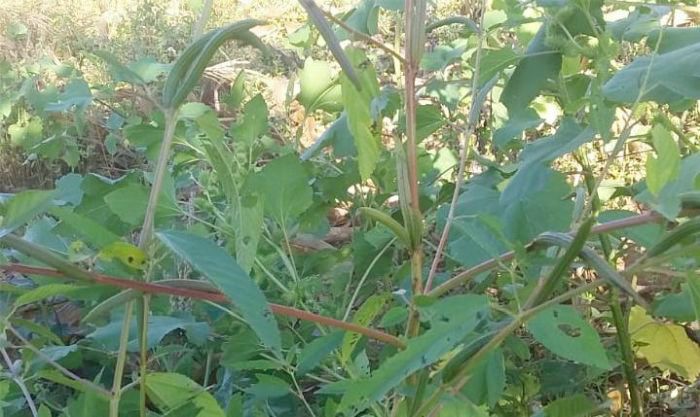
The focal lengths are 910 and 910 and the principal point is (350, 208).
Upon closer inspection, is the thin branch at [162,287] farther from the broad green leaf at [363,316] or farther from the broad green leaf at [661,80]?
the broad green leaf at [661,80]

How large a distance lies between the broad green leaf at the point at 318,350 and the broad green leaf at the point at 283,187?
141 mm

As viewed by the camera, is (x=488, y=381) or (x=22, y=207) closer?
(x=22, y=207)

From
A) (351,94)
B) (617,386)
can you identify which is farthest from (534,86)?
(617,386)

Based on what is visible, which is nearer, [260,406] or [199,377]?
[260,406]

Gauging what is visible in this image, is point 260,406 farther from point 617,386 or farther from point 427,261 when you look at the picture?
point 617,386

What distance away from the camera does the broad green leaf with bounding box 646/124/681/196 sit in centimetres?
56

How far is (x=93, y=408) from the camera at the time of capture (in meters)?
0.80

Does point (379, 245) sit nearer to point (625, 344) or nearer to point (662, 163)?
point (625, 344)

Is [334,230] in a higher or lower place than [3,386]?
lower

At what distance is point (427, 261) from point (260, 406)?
Answer: 39cm

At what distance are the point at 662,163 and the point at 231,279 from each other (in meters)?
0.28

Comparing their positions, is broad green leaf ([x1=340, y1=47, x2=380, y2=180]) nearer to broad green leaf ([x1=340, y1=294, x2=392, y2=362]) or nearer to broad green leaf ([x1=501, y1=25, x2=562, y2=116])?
broad green leaf ([x1=340, y1=294, x2=392, y2=362])

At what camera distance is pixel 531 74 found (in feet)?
2.83

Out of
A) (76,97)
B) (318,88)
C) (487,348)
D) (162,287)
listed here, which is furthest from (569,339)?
(76,97)
